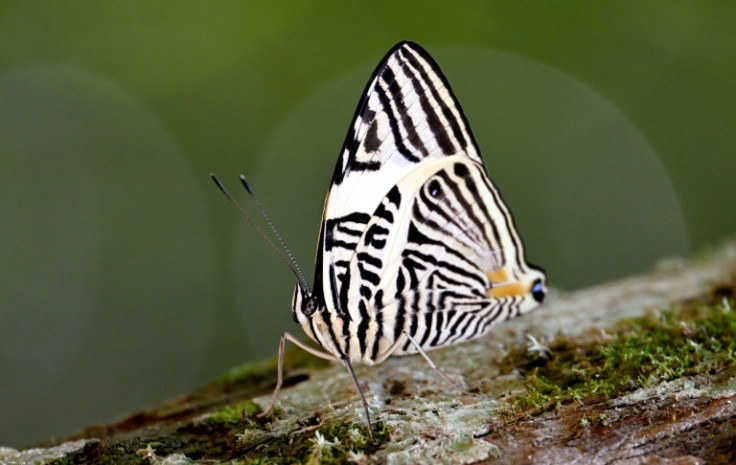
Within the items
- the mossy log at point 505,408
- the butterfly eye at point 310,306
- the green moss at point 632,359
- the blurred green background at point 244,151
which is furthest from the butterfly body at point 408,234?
the blurred green background at point 244,151

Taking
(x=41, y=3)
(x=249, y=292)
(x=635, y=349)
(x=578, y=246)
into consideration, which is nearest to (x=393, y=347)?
(x=635, y=349)

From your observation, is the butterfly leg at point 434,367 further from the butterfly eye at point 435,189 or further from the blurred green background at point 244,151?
the blurred green background at point 244,151

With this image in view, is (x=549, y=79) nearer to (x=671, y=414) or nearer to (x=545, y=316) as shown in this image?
(x=545, y=316)

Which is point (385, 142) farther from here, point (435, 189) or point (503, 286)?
point (503, 286)

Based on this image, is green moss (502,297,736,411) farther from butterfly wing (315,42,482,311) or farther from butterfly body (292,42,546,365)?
butterfly wing (315,42,482,311)

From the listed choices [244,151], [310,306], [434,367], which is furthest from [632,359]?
[244,151]

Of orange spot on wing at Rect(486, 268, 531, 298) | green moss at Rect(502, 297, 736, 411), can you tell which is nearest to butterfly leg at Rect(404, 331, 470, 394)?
green moss at Rect(502, 297, 736, 411)

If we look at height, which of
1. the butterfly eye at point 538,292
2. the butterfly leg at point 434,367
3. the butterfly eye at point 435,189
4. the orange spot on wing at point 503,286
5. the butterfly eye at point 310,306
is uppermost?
the butterfly eye at point 435,189
